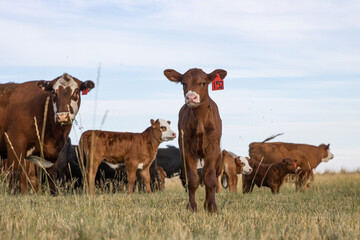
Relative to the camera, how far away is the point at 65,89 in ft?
26.9

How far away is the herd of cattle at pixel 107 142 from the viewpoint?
567 centimetres

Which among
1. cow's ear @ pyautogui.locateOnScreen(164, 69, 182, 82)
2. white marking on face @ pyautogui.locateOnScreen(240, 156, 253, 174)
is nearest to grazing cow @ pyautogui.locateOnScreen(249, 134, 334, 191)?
white marking on face @ pyautogui.locateOnScreen(240, 156, 253, 174)

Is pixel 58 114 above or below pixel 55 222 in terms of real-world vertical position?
above

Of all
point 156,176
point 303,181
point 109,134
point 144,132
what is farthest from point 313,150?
point 109,134

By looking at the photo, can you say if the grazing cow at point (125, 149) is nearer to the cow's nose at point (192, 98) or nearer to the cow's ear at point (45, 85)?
the cow's ear at point (45, 85)

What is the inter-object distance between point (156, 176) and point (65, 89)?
7.15m

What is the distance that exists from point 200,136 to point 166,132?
7.78 metres

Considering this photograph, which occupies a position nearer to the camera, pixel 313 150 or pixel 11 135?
pixel 11 135

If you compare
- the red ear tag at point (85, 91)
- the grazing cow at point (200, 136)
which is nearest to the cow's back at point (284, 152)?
the red ear tag at point (85, 91)

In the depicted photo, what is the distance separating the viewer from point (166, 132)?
529 inches

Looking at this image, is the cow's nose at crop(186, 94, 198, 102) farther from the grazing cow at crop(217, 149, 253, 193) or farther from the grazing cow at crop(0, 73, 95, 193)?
the grazing cow at crop(217, 149, 253, 193)

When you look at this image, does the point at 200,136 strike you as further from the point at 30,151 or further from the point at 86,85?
the point at 30,151

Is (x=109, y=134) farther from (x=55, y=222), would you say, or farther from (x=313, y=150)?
(x=313, y=150)

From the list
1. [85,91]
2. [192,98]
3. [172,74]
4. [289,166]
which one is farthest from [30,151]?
[289,166]
